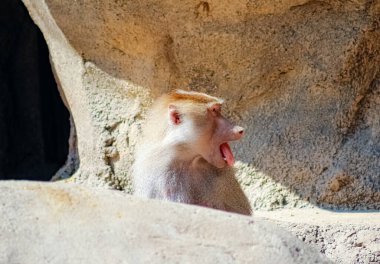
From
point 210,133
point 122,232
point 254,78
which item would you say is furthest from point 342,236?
point 122,232

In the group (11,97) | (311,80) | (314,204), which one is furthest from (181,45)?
(11,97)

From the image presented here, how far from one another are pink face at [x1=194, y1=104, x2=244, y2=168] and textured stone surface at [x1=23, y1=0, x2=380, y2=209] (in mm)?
1153

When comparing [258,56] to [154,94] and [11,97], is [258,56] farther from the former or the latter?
[11,97]

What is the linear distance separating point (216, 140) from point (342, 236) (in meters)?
0.77

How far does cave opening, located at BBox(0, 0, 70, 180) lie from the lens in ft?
30.9

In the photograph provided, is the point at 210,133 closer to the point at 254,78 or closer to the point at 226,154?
→ the point at 226,154

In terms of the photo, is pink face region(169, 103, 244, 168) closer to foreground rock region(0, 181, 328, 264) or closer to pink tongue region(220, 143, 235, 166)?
pink tongue region(220, 143, 235, 166)

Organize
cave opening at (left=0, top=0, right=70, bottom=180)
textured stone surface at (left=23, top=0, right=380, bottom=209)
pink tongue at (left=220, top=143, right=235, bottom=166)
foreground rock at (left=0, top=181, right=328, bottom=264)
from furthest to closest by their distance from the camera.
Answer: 1. cave opening at (left=0, top=0, right=70, bottom=180)
2. textured stone surface at (left=23, top=0, right=380, bottom=209)
3. pink tongue at (left=220, top=143, right=235, bottom=166)
4. foreground rock at (left=0, top=181, right=328, bottom=264)

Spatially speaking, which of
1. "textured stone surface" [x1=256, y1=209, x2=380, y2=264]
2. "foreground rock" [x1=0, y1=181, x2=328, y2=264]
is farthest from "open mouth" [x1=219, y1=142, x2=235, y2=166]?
"foreground rock" [x1=0, y1=181, x2=328, y2=264]

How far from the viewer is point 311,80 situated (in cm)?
585

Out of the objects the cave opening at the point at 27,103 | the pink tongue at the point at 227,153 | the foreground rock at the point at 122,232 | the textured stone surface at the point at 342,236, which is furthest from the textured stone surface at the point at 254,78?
the cave opening at the point at 27,103

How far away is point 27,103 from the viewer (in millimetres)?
9438

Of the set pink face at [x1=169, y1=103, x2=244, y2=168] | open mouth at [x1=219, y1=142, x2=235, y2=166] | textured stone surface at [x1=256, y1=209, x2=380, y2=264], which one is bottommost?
textured stone surface at [x1=256, y1=209, x2=380, y2=264]

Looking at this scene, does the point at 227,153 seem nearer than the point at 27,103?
Yes
